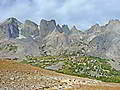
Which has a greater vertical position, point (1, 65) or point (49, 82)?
point (1, 65)

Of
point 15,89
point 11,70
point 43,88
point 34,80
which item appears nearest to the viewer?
point 15,89

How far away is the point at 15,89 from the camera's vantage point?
32562mm

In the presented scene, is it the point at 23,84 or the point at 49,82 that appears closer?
the point at 23,84

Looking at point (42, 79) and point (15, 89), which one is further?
point (42, 79)

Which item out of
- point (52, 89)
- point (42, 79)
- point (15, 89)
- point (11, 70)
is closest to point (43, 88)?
point (52, 89)

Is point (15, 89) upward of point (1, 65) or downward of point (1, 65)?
downward

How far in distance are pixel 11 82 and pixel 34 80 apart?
528 centimetres

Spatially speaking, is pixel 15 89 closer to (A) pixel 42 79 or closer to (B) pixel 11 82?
(B) pixel 11 82

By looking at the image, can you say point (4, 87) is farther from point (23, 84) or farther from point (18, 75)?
point (18, 75)

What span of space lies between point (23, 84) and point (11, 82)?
5.53 feet

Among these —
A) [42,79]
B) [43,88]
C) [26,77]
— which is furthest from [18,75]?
[43,88]

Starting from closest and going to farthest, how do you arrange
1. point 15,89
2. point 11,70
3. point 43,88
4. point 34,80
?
point 15,89 < point 43,88 < point 34,80 < point 11,70

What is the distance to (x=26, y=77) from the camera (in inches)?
1614

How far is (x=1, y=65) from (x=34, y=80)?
782cm
